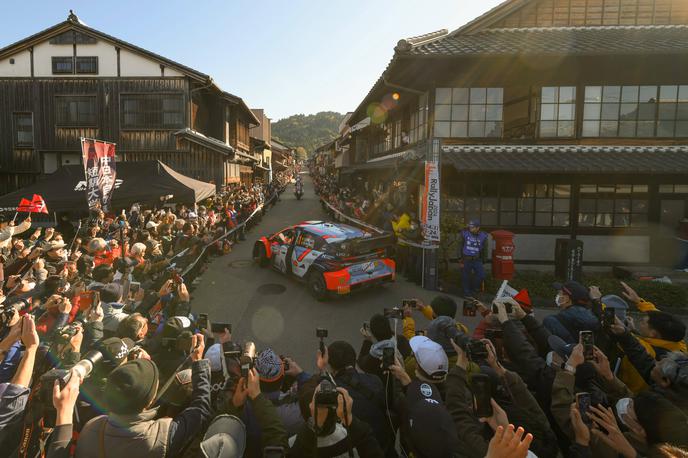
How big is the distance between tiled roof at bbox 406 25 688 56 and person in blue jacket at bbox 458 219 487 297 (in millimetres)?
5294

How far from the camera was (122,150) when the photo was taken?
2128 cm

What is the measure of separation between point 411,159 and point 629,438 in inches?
422

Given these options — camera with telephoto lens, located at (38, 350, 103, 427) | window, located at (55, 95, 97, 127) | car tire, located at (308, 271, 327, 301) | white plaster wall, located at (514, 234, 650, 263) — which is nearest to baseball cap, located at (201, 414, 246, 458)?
camera with telephoto lens, located at (38, 350, 103, 427)

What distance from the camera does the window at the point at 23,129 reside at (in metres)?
21.5

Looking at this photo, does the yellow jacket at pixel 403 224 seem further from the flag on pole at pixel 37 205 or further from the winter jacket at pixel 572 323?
the flag on pole at pixel 37 205

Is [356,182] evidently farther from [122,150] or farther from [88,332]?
[88,332]

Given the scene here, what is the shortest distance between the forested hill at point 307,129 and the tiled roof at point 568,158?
152059mm

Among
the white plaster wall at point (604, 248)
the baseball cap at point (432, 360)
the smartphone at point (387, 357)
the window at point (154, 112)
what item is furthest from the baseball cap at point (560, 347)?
the window at point (154, 112)

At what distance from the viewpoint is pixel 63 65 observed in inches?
835

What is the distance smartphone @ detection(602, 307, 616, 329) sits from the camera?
11.7ft

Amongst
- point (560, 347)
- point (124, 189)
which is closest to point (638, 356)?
point (560, 347)

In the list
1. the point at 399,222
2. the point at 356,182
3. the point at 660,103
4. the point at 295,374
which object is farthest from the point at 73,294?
the point at 356,182

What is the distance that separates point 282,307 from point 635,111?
12.9 metres

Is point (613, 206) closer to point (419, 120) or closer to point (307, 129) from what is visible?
point (419, 120)
